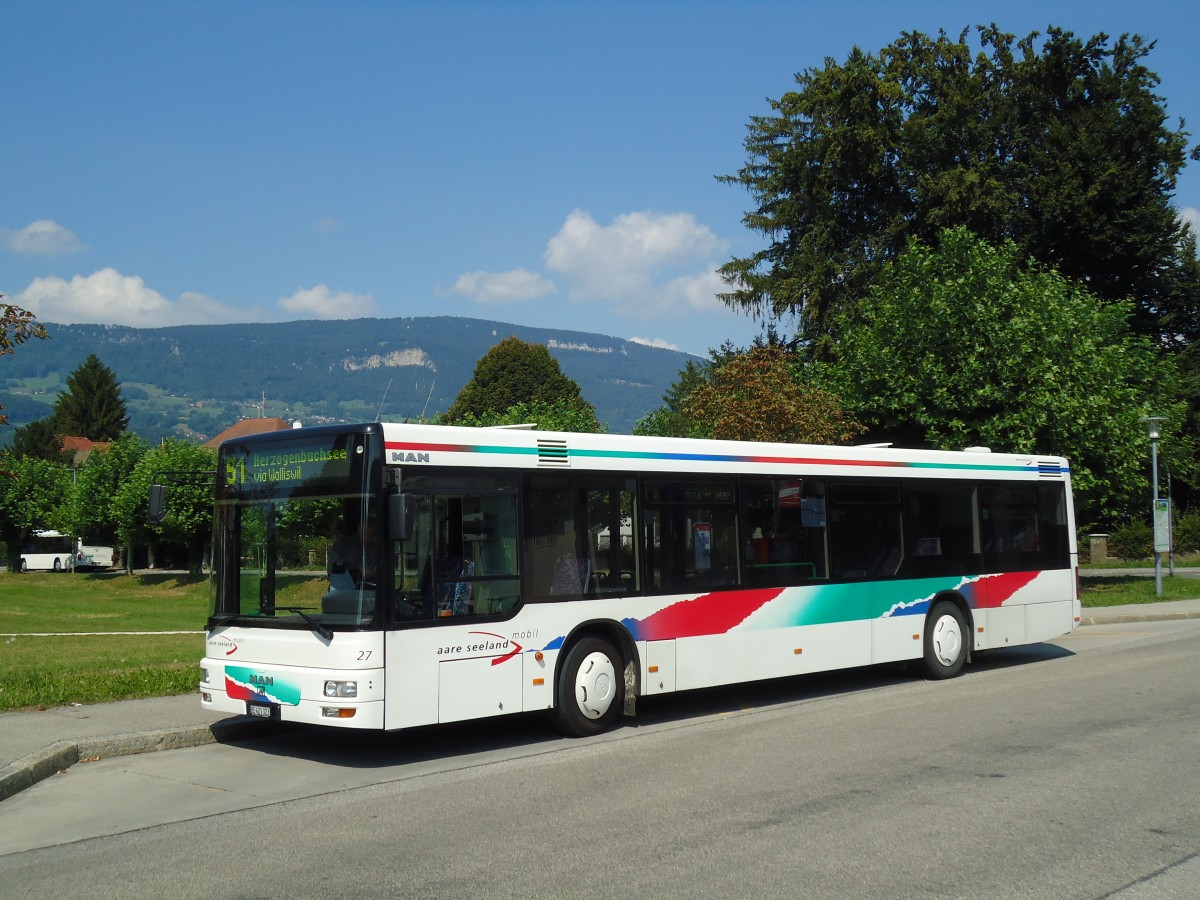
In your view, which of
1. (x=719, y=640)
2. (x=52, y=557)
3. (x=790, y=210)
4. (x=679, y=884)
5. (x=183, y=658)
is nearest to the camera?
(x=679, y=884)

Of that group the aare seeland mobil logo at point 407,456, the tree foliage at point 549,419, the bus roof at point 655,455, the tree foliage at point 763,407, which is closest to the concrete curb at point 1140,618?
the tree foliage at point 763,407

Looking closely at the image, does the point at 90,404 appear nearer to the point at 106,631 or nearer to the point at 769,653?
the point at 106,631

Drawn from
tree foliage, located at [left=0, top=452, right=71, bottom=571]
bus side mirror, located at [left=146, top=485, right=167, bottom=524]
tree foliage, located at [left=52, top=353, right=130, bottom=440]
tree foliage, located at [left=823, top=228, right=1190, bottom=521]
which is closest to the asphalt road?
bus side mirror, located at [left=146, top=485, right=167, bottom=524]

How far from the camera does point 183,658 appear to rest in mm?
17516

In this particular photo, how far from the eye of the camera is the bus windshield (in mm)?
9547

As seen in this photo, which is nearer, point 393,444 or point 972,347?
point 393,444

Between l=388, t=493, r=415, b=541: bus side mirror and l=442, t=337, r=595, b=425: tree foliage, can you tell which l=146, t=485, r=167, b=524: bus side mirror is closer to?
l=388, t=493, r=415, b=541: bus side mirror

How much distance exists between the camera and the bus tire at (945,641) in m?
15.0

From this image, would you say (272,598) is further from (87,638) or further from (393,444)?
(87,638)

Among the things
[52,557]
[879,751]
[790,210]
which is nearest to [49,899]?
[879,751]

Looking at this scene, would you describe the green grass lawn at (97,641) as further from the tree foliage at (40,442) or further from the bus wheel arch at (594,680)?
the tree foliage at (40,442)

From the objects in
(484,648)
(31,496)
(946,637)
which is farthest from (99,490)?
(484,648)

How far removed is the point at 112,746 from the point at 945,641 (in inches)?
397

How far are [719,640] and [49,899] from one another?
7462 mm
